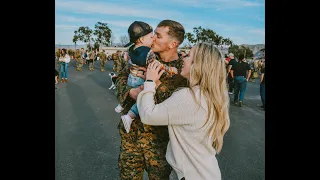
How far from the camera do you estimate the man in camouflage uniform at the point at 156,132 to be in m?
1.78

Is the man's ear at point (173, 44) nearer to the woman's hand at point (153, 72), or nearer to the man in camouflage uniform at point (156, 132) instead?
the man in camouflage uniform at point (156, 132)

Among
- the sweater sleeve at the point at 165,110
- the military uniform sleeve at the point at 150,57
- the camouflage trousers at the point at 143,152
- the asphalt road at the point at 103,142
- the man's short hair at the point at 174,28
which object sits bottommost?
the asphalt road at the point at 103,142

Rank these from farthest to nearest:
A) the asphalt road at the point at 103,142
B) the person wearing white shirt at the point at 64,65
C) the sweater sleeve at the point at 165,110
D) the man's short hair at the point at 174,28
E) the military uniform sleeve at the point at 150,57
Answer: the person wearing white shirt at the point at 64,65 < the asphalt road at the point at 103,142 < the man's short hair at the point at 174,28 < the military uniform sleeve at the point at 150,57 < the sweater sleeve at the point at 165,110

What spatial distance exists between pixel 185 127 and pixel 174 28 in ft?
1.98

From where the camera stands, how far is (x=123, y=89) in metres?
1.86

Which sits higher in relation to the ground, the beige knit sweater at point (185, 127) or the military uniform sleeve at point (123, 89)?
the military uniform sleeve at point (123, 89)

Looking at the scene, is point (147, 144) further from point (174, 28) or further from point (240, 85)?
point (240, 85)

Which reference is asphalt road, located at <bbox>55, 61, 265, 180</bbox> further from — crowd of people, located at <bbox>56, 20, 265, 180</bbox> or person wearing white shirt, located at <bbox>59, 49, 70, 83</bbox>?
person wearing white shirt, located at <bbox>59, 49, 70, 83</bbox>

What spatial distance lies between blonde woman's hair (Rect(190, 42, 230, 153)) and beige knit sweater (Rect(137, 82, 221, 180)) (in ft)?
0.10

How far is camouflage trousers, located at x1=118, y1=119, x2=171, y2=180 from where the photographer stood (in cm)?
180

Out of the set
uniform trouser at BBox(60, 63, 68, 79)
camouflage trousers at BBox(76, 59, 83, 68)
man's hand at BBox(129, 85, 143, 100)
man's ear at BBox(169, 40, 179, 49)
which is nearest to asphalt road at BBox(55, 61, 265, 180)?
man's hand at BBox(129, 85, 143, 100)

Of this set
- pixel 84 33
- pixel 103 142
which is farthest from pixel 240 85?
pixel 84 33

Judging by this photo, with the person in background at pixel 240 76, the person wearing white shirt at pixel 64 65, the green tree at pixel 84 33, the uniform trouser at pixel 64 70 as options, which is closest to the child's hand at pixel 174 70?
the green tree at pixel 84 33
